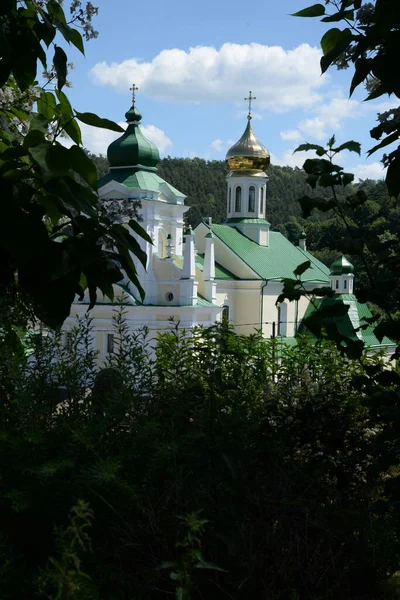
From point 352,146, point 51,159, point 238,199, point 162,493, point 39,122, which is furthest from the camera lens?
point 238,199

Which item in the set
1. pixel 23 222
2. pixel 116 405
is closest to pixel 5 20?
pixel 23 222

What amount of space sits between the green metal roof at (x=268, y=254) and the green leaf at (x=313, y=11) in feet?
116

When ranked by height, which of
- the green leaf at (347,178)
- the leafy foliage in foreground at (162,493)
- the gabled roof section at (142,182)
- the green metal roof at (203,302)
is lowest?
the leafy foliage in foreground at (162,493)

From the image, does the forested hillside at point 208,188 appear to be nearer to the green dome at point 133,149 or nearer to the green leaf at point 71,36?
the green dome at point 133,149

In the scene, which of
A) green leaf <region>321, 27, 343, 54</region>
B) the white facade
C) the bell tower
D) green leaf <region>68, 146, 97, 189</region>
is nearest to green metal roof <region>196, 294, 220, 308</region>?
the white facade

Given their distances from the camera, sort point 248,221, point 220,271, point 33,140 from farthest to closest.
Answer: point 248,221
point 220,271
point 33,140

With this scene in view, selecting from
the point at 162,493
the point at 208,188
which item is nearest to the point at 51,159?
the point at 162,493

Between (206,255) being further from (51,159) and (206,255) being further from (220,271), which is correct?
(51,159)

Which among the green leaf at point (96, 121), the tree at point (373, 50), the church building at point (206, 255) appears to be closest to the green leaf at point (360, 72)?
the tree at point (373, 50)

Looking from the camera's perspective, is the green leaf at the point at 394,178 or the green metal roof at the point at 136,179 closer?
the green leaf at the point at 394,178

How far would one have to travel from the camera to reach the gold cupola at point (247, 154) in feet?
136

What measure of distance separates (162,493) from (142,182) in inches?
1248

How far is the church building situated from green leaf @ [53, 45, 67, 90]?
25745 mm

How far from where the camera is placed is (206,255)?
3472 centimetres
